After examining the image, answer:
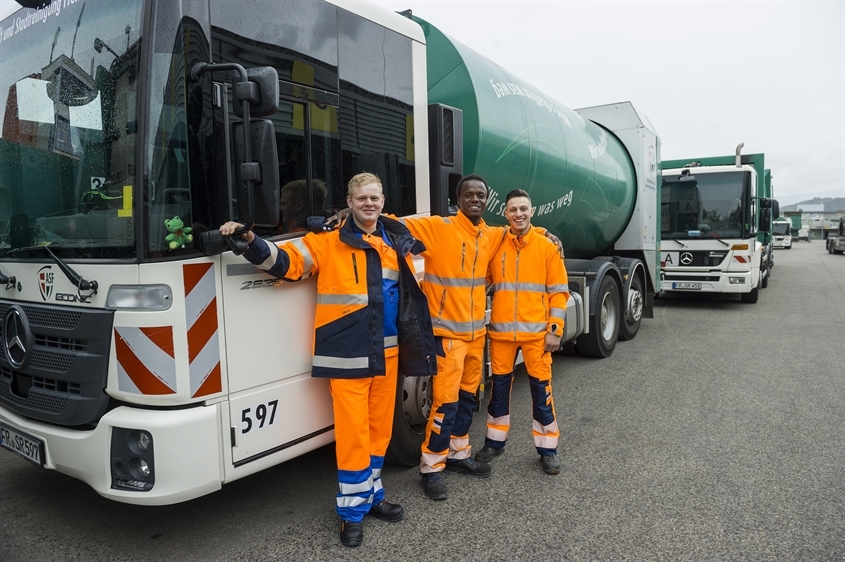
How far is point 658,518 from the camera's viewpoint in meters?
3.25

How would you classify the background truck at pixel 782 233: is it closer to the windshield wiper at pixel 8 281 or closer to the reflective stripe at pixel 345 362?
the reflective stripe at pixel 345 362

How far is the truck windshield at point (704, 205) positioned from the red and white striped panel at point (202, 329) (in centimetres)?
1076

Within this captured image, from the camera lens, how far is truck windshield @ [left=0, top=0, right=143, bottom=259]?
8.55ft

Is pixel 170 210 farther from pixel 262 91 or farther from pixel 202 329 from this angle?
pixel 262 91

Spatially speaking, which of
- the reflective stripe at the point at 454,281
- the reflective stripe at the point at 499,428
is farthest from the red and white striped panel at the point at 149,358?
the reflective stripe at the point at 499,428

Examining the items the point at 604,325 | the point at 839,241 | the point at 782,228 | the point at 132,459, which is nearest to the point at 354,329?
the point at 132,459

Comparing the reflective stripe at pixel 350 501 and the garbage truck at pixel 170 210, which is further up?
the garbage truck at pixel 170 210

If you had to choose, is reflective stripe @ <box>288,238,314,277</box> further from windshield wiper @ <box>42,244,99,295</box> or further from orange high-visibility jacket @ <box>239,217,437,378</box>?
windshield wiper @ <box>42,244,99,295</box>

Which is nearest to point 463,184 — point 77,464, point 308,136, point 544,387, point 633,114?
point 308,136

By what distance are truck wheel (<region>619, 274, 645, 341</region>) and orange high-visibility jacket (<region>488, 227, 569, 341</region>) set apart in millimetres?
4483

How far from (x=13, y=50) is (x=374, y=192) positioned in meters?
2.03

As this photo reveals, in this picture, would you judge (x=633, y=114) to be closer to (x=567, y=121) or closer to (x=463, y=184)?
(x=567, y=121)

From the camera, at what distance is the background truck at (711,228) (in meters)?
11.3

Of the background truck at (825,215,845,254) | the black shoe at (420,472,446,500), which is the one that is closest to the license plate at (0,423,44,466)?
the black shoe at (420,472,446,500)
